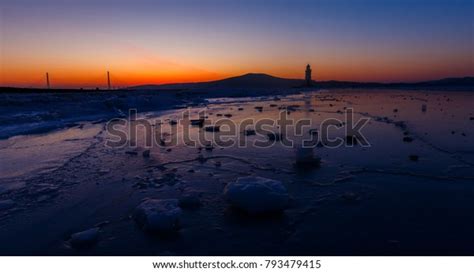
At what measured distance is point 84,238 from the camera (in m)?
3.08

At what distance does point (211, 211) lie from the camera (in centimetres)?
377

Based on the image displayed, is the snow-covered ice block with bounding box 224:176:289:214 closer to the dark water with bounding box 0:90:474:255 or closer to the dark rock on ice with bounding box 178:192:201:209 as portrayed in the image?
the dark water with bounding box 0:90:474:255

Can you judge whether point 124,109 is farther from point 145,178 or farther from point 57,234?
point 57,234

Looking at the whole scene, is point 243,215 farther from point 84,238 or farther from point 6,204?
point 6,204

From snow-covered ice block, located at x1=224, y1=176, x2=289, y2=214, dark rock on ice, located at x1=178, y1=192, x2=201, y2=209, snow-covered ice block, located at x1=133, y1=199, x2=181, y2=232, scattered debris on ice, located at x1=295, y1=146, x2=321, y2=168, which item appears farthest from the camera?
scattered debris on ice, located at x1=295, y1=146, x2=321, y2=168

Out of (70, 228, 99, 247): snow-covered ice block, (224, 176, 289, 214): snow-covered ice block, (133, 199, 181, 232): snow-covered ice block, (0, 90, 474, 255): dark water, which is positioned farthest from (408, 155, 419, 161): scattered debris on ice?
(70, 228, 99, 247): snow-covered ice block

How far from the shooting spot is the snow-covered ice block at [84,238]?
3045 mm

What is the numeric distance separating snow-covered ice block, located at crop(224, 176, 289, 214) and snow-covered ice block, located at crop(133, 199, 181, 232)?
68 cm

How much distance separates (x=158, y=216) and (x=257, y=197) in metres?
1.09

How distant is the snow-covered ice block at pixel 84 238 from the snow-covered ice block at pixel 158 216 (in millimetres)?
458

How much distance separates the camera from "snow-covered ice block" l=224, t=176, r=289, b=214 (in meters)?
3.62

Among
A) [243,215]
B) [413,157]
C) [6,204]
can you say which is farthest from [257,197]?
[413,157]

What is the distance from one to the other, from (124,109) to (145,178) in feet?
50.7
